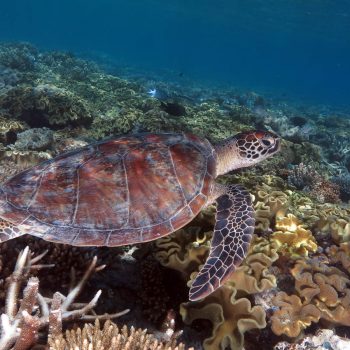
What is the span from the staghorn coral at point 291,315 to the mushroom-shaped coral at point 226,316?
0.64 feet

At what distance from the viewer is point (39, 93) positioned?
8773 millimetres

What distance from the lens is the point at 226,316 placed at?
10.3 ft

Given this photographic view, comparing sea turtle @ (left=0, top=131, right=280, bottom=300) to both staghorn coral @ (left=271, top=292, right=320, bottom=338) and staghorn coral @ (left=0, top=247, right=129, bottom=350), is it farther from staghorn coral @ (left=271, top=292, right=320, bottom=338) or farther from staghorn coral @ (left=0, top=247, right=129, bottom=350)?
staghorn coral @ (left=271, top=292, right=320, bottom=338)

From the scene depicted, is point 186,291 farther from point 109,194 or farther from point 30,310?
point 30,310

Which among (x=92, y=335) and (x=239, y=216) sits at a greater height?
(x=239, y=216)

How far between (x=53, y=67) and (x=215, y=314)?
61.7 feet

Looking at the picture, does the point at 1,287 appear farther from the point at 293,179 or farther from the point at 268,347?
the point at 293,179

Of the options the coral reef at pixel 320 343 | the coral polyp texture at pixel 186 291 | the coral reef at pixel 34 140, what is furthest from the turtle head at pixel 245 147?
the coral reef at pixel 34 140

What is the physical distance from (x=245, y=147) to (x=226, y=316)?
2.21 meters

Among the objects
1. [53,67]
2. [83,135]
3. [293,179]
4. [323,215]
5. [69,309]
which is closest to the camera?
[69,309]

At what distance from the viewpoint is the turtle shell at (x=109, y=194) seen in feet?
9.85

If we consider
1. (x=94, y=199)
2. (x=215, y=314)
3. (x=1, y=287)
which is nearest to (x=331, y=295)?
(x=215, y=314)

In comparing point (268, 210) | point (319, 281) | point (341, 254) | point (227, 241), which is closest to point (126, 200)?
point (227, 241)

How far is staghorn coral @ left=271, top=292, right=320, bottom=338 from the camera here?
2994 mm
